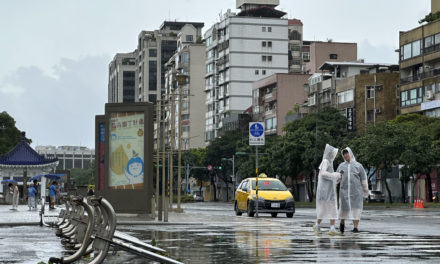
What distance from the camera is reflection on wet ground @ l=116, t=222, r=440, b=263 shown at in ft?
42.6

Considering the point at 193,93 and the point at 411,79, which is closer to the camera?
the point at 411,79

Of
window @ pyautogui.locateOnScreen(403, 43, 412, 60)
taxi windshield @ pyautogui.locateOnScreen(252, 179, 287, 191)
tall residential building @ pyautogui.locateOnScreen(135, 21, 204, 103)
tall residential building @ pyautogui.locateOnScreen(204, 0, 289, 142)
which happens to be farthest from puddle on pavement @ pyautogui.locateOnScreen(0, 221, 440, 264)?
tall residential building @ pyautogui.locateOnScreen(135, 21, 204, 103)

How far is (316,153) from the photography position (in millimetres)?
86125

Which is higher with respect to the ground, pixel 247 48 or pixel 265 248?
pixel 247 48

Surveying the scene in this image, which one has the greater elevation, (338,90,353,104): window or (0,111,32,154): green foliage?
(338,90,353,104): window

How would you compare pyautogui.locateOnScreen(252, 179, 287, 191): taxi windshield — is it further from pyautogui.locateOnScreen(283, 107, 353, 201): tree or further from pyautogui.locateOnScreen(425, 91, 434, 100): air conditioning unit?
pyautogui.locateOnScreen(425, 91, 434, 100): air conditioning unit

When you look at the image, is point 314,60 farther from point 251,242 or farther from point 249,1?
point 251,242

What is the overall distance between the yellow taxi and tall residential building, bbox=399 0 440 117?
48767 mm

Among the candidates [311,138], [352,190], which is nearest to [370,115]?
[311,138]

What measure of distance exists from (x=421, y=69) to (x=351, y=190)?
2812 inches

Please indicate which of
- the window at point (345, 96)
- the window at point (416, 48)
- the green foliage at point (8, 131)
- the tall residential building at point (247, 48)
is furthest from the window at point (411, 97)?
the green foliage at point (8, 131)

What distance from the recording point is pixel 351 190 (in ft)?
68.5

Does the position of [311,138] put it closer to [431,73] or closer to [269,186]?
[431,73]

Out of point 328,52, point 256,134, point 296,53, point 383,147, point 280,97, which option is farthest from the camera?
point 296,53
